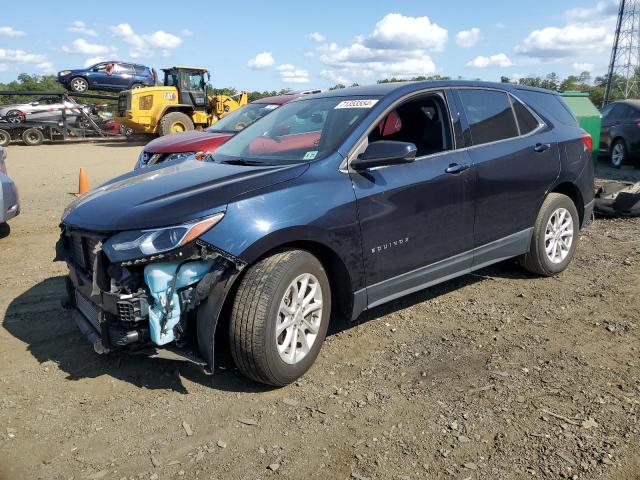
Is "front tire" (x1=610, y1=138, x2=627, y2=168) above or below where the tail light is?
below

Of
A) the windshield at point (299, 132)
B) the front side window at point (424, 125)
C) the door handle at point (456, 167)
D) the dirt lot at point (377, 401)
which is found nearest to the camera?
the dirt lot at point (377, 401)

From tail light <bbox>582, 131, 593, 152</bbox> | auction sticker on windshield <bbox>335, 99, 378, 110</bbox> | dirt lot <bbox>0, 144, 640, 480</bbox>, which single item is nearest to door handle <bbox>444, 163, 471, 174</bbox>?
auction sticker on windshield <bbox>335, 99, 378, 110</bbox>

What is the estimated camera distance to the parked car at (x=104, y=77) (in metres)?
27.8

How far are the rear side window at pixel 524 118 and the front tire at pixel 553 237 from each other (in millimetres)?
637

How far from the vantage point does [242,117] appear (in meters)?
9.76

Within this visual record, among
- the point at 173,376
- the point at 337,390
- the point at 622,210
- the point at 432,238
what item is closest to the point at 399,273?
the point at 432,238

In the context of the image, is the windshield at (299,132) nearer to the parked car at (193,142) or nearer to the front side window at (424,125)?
the front side window at (424,125)

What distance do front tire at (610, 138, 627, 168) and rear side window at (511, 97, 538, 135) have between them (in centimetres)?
877

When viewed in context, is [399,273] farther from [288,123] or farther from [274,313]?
[288,123]

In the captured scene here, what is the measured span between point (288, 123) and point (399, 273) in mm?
1518

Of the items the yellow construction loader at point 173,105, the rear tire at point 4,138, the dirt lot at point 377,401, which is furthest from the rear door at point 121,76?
the dirt lot at point 377,401

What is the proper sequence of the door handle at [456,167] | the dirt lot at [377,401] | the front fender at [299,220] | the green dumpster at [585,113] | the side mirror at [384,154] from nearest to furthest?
the dirt lot at [377,401]
the front fender at [299,220]
the side mirror at [384,154]
the door handle at [456,167]
the green dumpster at [585,113]

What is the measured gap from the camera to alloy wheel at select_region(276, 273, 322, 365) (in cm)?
340

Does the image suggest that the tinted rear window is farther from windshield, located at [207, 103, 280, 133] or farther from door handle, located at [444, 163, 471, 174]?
windshield, located at [207, 103, 280, 133]
